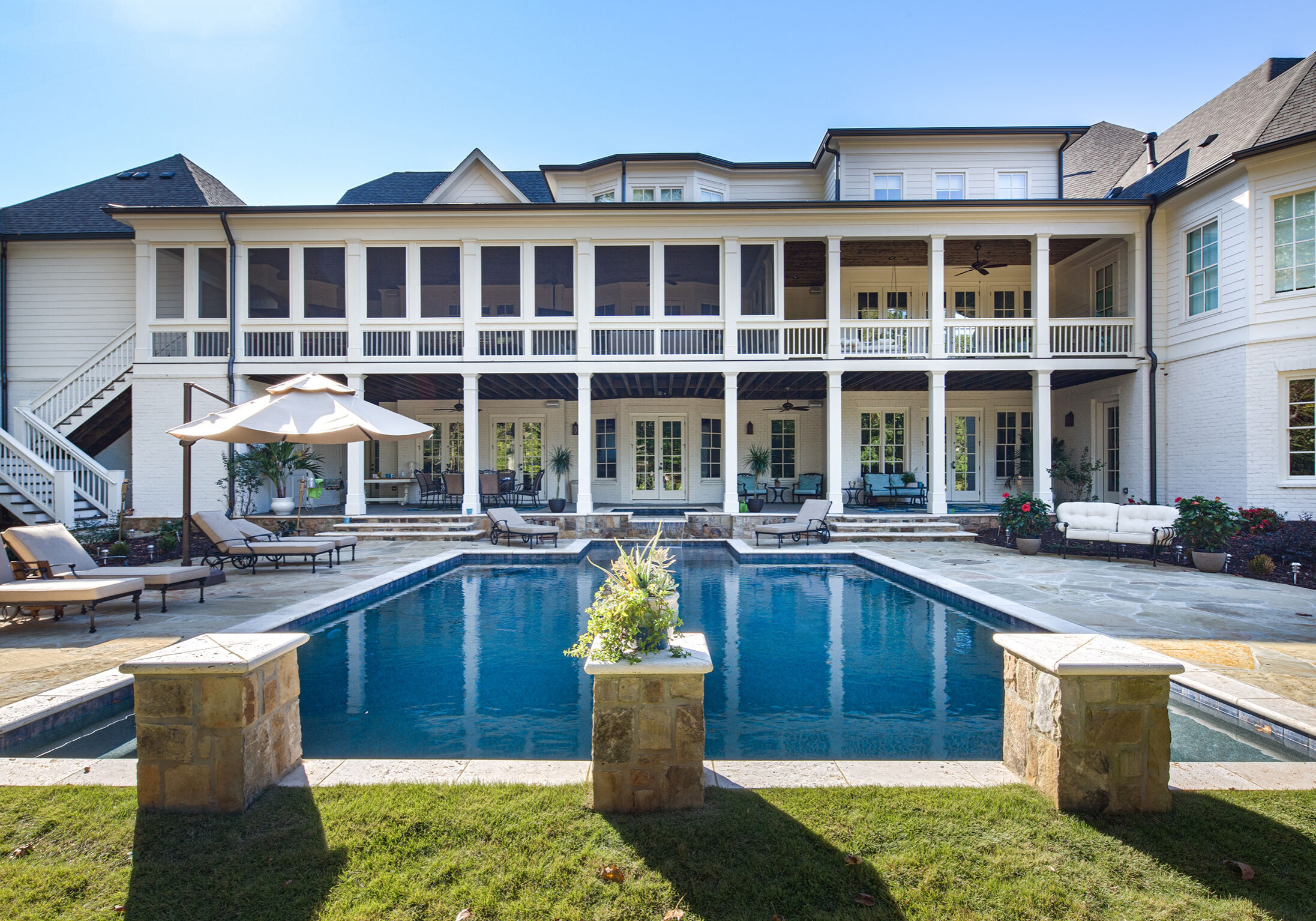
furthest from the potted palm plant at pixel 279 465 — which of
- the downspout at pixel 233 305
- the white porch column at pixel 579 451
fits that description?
the white porch column at pixel 579 451

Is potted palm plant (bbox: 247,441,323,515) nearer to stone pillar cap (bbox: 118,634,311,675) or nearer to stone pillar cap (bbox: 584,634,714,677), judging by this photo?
stone pillar cap (bbox: 118,634,311,675)

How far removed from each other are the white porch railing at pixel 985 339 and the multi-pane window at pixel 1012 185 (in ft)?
12.0

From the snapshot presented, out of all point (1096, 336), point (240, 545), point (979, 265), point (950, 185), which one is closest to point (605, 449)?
point (240, 545)

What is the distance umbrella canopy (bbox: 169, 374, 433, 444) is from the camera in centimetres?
692

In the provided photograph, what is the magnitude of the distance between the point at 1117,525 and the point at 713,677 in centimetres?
862

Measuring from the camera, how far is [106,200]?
14562mm

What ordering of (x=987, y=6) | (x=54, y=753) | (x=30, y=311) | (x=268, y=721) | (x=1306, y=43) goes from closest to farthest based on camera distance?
(x=268, y=721) < (x=54, y=753) < (x=987, y=6) < (x=1306, y=43) < (x=30, y=311)

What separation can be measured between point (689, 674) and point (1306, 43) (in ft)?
56.2

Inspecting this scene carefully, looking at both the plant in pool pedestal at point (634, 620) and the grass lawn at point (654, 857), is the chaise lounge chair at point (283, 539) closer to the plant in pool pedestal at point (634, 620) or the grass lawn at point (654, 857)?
the grass lawn at point (654, 857)

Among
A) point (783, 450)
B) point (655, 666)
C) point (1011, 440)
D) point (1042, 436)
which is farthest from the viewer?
point (783, 450)

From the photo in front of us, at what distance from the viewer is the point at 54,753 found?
129 inches

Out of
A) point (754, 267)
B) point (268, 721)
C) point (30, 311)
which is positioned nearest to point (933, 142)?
point (754, 267)

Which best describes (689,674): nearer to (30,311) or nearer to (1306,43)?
(1306,43)

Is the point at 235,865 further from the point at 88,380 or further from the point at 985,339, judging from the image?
the point at 88,380
